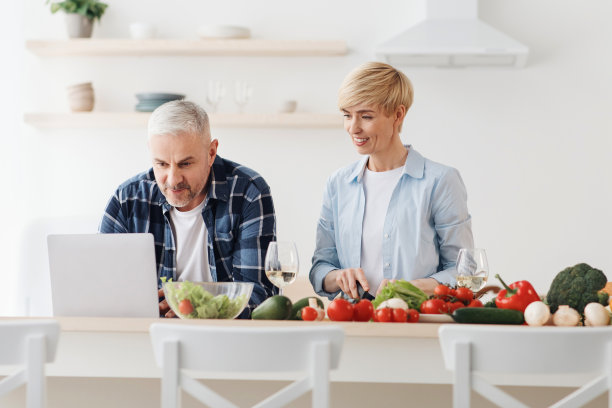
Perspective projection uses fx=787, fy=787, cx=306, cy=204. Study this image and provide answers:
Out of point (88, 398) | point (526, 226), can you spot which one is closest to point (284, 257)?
point (88, 398)

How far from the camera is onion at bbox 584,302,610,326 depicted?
163 centimetres

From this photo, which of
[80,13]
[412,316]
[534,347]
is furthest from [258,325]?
[80,13]

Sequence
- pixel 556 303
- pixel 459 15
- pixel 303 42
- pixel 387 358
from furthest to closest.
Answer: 1. pixel 303 42
2. pixel 459 15
3. pixel 556 303
4. pixel 387 358

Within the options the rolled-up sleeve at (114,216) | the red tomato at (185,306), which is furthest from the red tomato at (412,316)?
the rolled-up sleeve at (114,216)

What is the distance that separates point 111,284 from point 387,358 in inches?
27.0

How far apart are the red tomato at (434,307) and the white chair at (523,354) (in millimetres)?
328

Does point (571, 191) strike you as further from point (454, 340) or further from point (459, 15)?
point (454, 340)

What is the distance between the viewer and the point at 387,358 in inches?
62.7

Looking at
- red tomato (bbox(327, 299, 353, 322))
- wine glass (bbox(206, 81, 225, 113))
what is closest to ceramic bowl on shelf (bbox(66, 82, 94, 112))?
wine glass (bbox(206, 81, 225, 113))

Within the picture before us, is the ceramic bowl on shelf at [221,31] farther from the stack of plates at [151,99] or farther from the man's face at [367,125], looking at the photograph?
the man's face at [367,125]

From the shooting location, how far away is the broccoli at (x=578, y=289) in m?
1.71

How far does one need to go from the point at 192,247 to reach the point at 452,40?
1.95 metres

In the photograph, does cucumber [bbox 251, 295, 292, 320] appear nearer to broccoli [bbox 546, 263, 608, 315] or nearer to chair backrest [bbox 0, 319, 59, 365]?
chair backrest [bbox 0, 319, 59, 365]

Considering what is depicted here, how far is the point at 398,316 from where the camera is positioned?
66.6 inches
